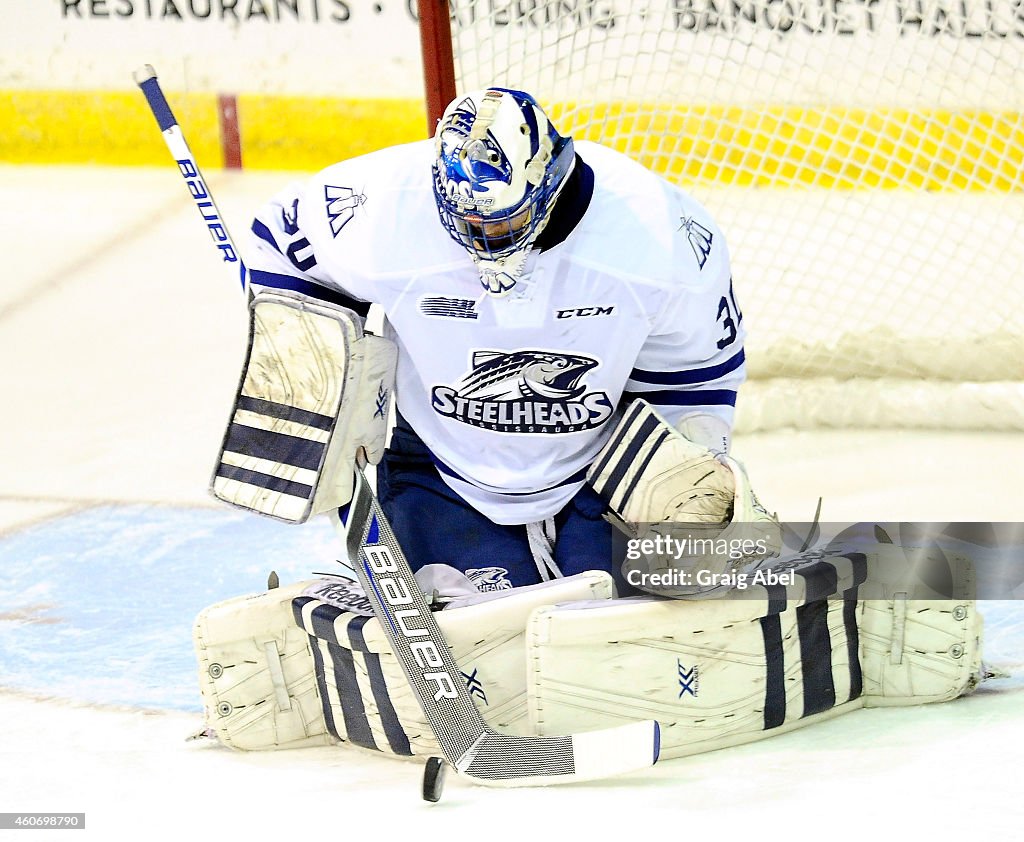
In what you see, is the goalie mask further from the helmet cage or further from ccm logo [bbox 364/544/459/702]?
ccm logo [bbox 364/544/459/702]

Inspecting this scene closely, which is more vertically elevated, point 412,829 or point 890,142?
point 890,142

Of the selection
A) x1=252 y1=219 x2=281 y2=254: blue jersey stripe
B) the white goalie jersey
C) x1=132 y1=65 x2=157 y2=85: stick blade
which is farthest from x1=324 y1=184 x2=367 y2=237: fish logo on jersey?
x1=132 y1=65 x2=157 y2=85: stick blade

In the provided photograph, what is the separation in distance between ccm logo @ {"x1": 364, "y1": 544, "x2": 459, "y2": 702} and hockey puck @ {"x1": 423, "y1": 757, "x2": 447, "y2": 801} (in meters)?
0.11

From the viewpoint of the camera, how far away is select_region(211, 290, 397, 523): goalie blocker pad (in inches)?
77.8

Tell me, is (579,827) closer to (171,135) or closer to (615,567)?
(615,567)

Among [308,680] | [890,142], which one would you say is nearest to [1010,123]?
[890,142]

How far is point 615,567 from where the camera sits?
2146 mm

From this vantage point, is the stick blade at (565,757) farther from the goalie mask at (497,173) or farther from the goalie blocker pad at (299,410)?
the goalie mask at (497,173)

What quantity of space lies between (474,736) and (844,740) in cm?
48

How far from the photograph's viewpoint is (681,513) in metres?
1.99

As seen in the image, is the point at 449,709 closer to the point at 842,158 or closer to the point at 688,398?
the point at 688,398

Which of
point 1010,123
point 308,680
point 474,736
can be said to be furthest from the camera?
point 1010,123

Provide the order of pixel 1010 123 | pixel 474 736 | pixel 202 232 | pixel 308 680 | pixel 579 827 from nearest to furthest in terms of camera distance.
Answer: pixel 579 827, pixel 474 736, pixel 308 680, pixel 1010 123, pixel 202 232

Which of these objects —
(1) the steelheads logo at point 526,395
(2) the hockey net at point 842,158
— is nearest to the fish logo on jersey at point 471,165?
(1) the steelheads logo at point 526,395
